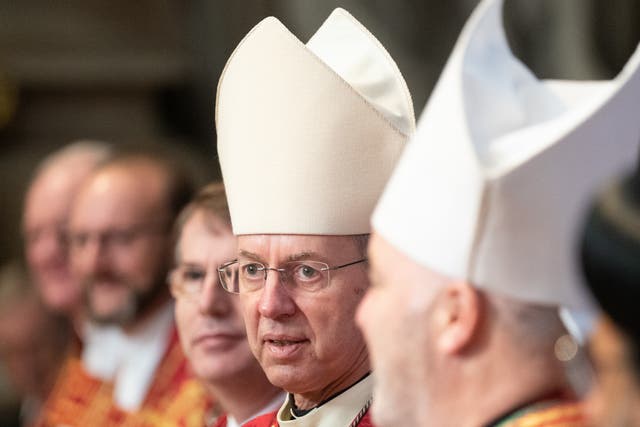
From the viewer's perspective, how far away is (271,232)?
342 cm

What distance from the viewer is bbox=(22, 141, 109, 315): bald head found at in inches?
268

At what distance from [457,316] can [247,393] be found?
1.61 metres

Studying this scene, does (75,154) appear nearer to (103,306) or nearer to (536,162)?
(103,306)

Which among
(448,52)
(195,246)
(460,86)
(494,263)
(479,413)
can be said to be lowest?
(448,52)

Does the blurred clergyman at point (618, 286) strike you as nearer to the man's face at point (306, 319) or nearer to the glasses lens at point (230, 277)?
the man's face at point (306, 319)

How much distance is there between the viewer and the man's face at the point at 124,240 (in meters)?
5.62

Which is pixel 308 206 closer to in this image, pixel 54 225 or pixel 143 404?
pixel 143 404

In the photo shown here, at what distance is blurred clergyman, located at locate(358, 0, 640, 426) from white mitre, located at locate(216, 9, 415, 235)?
2.19 feet

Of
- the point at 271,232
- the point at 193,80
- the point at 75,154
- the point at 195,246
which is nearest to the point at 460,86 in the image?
the point at 271,232

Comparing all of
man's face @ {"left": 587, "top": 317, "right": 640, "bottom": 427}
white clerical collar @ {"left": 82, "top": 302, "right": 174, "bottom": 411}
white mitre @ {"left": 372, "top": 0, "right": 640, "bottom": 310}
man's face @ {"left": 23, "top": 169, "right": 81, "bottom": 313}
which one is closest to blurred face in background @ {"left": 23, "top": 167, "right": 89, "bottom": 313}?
man's face @ {"left": 23, "top": 169, "right": 81, "bottom": 313}

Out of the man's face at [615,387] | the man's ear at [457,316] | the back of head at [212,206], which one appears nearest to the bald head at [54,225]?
the back of head at [212,206]

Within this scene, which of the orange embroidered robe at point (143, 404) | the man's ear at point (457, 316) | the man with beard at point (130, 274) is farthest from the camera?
the man with beard at point (130, 274)

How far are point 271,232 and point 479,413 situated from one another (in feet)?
3.29

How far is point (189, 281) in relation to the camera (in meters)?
4.21
